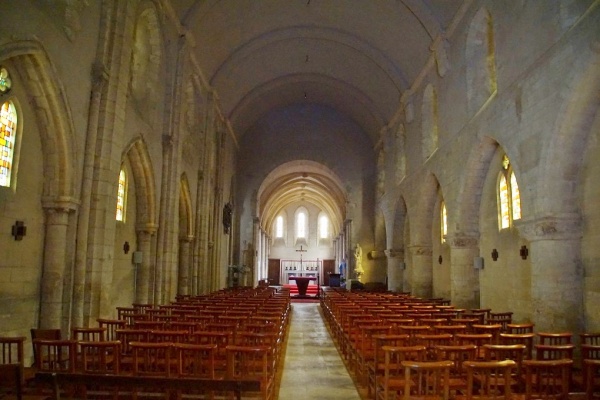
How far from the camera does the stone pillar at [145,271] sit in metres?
13.6

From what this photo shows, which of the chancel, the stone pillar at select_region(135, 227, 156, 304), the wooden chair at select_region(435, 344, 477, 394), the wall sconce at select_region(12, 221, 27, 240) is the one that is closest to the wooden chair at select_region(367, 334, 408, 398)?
the chancel

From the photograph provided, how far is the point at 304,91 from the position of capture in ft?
91.6

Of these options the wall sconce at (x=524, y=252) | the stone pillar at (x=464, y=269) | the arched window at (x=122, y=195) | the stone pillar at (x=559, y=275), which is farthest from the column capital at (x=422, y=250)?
the arched window at (x=122, y=195)

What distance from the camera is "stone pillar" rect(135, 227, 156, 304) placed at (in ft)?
44.5

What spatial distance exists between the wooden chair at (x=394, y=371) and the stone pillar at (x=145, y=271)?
885cm

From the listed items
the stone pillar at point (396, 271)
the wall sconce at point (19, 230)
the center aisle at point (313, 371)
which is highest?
the wall sconce at point (19, 230)

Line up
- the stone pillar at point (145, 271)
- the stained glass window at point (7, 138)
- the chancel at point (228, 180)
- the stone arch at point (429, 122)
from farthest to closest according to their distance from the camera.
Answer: the stone arch at point (429, 122) → the stone pillar at point (145, 271) → the stained glass window at point (7, 138) → the chancel at point (228, 180)

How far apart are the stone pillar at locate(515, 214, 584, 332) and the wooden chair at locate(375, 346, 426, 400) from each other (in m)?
3.76

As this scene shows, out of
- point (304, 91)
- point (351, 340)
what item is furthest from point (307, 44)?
point (351, 340)

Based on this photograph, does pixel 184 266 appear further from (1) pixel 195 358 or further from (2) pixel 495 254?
(1) pixel 195 358

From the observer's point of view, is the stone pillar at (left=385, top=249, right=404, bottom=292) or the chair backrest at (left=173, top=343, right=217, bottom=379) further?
the stone pillar at (left=385, top=249, right=404, bottom=292)

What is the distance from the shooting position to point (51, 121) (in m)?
8.66

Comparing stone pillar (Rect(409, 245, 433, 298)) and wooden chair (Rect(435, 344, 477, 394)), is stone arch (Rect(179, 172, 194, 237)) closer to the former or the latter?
stone pillar (Rect(409, 245, 433, 298))

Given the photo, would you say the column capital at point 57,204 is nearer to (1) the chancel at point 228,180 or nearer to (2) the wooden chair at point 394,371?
(1) the chancel at point 228,180
